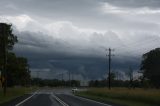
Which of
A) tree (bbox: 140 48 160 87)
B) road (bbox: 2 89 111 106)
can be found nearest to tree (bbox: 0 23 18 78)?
road (bbox: 2 89 111 106)

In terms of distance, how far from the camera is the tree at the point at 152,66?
116 meters

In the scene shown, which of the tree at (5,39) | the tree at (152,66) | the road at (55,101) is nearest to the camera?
the road at (55,101)

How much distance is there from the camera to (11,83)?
363ft

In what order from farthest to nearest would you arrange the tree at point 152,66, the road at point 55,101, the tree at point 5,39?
the tree at point 152,66 < the tree at point 5,39 < the road at point 55,101

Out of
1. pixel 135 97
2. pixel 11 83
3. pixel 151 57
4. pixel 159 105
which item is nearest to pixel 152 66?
pixel 151 57

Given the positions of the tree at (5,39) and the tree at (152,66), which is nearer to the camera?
the tree at (5,39)

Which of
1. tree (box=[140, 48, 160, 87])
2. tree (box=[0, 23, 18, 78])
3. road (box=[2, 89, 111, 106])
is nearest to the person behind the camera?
road (box=[2, 89, 111, 106])

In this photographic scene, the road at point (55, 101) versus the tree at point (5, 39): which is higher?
the tree at point (5, 39)

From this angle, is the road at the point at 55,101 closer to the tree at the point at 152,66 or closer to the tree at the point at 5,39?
the tree at the point at 5,39

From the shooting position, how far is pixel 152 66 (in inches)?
4847

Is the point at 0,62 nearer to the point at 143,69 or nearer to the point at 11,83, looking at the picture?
the point at 11,83

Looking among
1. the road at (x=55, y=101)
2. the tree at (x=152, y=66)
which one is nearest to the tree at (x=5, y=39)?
the road at (x=55, y=101)

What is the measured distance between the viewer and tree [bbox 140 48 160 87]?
116m

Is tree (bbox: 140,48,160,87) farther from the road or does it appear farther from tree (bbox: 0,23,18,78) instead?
the road
